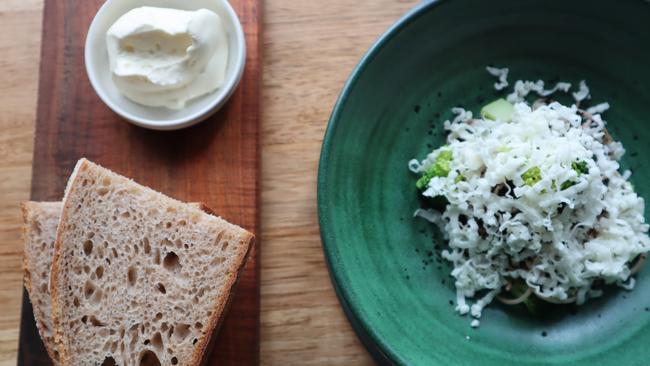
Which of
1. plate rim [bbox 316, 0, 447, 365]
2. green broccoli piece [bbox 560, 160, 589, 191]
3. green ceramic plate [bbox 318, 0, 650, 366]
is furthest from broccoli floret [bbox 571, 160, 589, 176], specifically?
plate rim [bbox 316, 0, 447, 365]

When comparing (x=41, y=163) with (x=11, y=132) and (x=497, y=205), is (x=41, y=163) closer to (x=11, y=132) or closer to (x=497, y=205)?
(x=11, y=132)

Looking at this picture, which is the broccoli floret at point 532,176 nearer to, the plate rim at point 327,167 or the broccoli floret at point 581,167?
the broccoli floret at point 581,167

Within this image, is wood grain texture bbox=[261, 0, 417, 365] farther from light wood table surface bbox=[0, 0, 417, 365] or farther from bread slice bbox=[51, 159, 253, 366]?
bread slice bbox=[51, 159, 253, 366]

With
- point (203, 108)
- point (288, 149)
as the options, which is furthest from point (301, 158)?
point (203, 108)

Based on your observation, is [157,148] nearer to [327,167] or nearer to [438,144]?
[327,167]

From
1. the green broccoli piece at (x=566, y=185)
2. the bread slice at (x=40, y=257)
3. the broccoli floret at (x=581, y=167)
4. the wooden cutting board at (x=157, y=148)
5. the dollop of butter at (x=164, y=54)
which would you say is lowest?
the bread slice at (x=40, y=257)

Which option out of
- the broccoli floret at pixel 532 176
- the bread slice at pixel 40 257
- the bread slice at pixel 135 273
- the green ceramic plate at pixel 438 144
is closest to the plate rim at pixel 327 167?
the green ceramic plate at pixel 438 144
